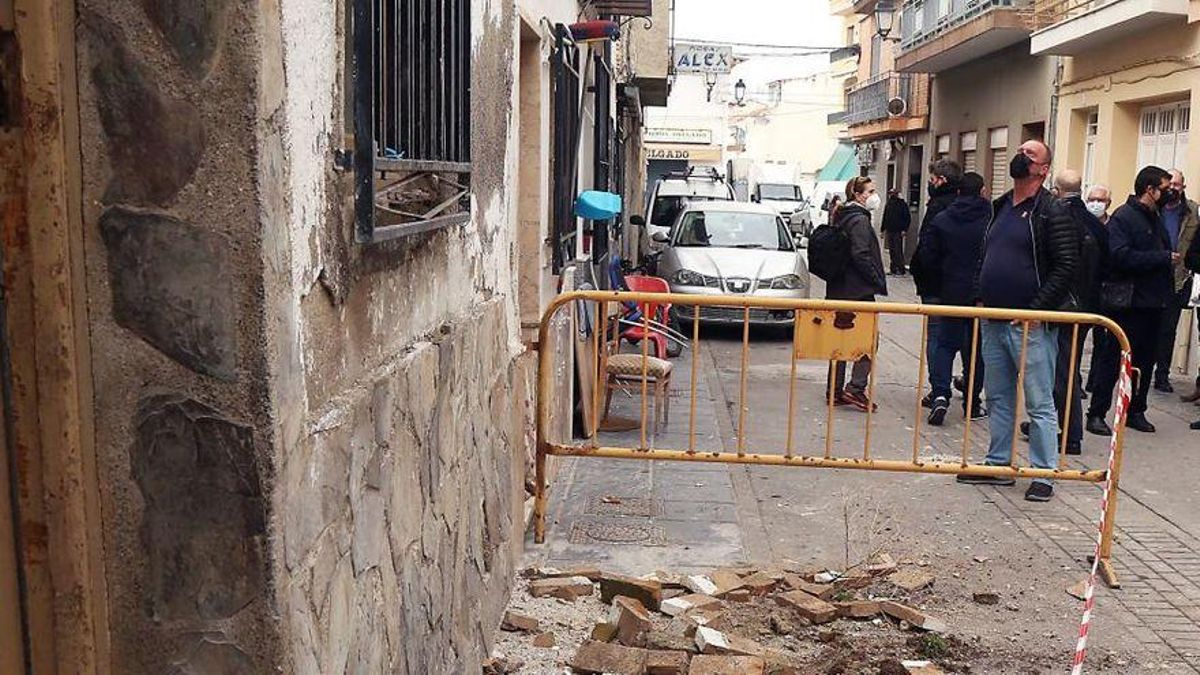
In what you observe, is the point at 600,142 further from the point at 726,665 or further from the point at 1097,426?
the point at 726,665

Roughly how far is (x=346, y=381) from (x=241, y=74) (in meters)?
0.79

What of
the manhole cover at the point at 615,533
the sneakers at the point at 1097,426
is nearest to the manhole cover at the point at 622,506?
the manhole cover at the point at 615,533

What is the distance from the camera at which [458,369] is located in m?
3.65

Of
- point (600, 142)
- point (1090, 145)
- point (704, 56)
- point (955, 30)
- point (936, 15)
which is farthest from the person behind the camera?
point (704, 56)

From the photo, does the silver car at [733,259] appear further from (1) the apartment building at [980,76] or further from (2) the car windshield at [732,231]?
(1) the apartment building at [980,76]

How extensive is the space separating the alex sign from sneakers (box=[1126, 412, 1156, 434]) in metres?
28.3

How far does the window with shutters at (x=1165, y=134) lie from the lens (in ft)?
43.5

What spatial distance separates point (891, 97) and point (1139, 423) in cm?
2088

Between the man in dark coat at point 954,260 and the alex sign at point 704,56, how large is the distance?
27.7 meters

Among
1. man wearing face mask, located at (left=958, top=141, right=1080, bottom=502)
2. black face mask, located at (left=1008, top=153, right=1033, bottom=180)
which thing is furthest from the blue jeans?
black face mask, located at (left=1008, top=153, right=1033, bottom=180)

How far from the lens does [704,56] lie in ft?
117

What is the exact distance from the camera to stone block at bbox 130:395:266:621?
2.02 meters

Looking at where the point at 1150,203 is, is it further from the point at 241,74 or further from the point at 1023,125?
the point at 1023,125

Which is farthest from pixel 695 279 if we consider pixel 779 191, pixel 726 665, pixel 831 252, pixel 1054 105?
pixel 779 191
